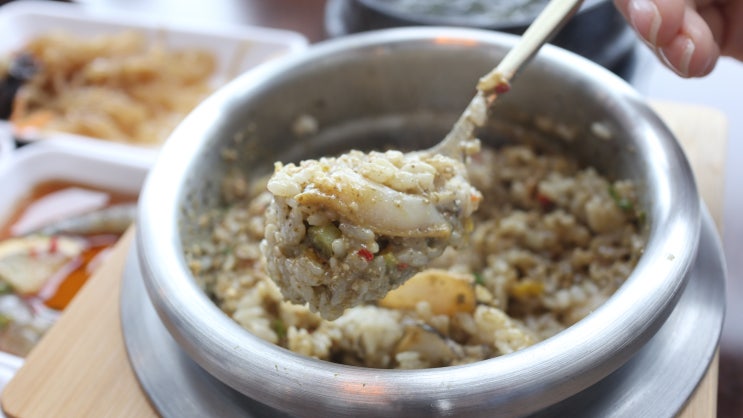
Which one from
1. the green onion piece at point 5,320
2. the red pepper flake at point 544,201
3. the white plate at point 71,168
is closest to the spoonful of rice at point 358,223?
the red pepper flake at point 544,201

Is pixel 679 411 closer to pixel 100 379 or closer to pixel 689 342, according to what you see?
pixel 689 342

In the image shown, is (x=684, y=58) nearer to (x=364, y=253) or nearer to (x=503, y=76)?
(x=503, y=76)

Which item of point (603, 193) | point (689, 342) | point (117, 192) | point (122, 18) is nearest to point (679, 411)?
point (689, 342)

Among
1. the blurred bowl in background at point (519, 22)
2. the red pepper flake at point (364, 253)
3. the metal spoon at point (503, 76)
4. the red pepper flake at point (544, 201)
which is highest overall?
the metal spoon at point (503, 76)

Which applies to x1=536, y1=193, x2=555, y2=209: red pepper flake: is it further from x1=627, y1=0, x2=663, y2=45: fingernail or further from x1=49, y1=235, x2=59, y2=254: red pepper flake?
x1=49, y1=235, x2=59, y2=254: red pepper flake

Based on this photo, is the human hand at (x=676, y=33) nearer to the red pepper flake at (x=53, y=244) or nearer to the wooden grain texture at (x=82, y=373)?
the wooden grain texture at (x=82, y=373)

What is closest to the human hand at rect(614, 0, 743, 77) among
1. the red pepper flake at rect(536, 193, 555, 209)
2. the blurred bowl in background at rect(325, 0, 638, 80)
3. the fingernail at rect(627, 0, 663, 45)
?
the fingernail at rect(627, 0, 663, 45)
